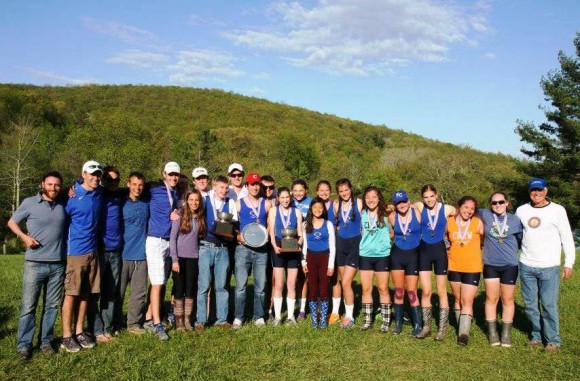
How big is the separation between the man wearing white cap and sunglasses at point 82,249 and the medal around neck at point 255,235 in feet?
6.60

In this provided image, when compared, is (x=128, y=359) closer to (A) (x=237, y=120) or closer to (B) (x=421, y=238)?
(B) (x=421, y=238)

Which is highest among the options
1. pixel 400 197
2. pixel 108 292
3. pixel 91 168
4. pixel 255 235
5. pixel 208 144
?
pixel 208 144

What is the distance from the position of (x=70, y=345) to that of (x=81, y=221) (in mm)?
1494

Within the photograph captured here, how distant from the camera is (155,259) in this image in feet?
20.0

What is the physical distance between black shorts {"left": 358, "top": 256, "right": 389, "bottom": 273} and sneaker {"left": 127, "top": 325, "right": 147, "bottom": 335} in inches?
125

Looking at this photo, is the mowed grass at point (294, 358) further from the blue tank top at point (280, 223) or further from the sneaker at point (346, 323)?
the blue tank top at point (280, 223)

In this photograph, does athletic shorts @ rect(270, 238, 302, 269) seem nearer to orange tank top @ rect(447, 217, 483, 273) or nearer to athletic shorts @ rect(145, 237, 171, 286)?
athletic shorts @ rect(145, 237, 171, 286)

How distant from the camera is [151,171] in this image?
47.8m

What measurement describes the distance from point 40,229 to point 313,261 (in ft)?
12.0

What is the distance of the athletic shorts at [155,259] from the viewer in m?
6.11

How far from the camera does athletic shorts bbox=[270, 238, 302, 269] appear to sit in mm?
6832

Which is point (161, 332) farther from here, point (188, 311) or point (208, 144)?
point (208, 144)

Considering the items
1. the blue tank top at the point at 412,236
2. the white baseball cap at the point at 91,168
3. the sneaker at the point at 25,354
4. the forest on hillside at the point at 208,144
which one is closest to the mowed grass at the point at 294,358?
the sneaker at the point at 25,354

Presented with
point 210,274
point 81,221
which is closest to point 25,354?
point 81,221
